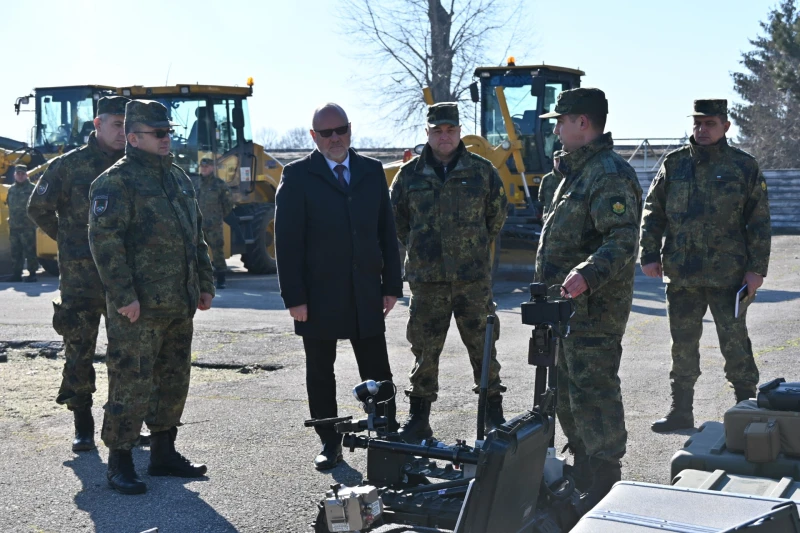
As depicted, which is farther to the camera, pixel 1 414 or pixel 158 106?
pixel 1 414

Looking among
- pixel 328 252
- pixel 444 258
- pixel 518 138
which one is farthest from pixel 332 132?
pixel 518 138

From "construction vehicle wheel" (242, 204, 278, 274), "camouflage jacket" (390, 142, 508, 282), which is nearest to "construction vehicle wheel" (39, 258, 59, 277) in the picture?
"construction vehicle wheel" (242, 204, 278, 274)

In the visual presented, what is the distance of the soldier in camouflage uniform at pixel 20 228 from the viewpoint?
15977mm

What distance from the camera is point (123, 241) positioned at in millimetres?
5148

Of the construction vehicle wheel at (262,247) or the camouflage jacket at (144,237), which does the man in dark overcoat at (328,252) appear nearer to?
the camouflage jacket at (144,237)

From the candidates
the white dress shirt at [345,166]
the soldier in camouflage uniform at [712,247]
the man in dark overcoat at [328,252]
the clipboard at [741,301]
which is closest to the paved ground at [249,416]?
the soldier in camouflage uniform at [712,247]

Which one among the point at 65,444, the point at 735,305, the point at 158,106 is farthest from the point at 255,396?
the point at 735,305

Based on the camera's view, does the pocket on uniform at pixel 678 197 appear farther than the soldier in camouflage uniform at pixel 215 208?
No

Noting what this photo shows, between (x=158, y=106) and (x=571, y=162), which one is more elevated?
(x=158, y=106)

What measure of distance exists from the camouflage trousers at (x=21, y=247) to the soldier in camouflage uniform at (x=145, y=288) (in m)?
11.8

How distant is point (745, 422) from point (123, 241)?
125 inches

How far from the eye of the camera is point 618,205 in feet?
14.5

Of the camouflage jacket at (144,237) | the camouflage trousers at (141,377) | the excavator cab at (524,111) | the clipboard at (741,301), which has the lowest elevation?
the camouflage trousers at (141,377)

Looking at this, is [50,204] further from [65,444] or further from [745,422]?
[745,422]
